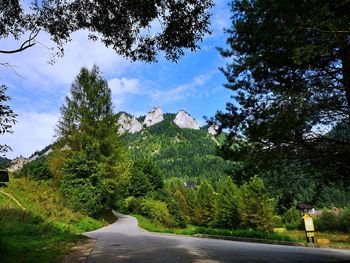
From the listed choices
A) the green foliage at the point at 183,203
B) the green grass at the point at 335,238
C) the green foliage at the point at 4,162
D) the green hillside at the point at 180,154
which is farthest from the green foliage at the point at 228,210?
the green hillside at the point at 180,154

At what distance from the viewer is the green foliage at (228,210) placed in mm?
55531

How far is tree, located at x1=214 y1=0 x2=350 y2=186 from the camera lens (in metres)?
6.74

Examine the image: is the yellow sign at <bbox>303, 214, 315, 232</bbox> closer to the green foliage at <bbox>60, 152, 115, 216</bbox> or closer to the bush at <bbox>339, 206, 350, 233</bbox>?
the green foliage at <bbox>60, 152, 115, 216</bbox>

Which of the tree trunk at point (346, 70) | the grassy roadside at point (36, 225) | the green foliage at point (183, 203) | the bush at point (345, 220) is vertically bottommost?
the grassy roadside at point (36, 225)

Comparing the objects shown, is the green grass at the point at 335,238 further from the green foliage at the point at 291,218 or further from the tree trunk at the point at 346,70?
the green foliage at the point at 291,218

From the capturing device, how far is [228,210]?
185 feet

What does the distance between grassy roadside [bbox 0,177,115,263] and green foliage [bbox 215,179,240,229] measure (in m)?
25.1

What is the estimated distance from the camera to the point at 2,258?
10016 millimetres

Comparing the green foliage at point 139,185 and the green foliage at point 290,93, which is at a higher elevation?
the green foliage at point 139,185

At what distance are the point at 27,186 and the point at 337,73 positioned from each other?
2707 cm

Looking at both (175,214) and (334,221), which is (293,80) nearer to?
(334,221)

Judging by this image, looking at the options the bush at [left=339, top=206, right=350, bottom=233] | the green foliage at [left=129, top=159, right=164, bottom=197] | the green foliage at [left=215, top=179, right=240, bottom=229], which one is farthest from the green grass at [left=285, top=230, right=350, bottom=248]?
the green foliage at [left=129, top=159, right=164, bottom=197]

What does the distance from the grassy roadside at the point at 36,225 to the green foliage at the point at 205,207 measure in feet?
105

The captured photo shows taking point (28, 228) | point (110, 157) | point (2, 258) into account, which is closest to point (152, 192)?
point (110, 157)
